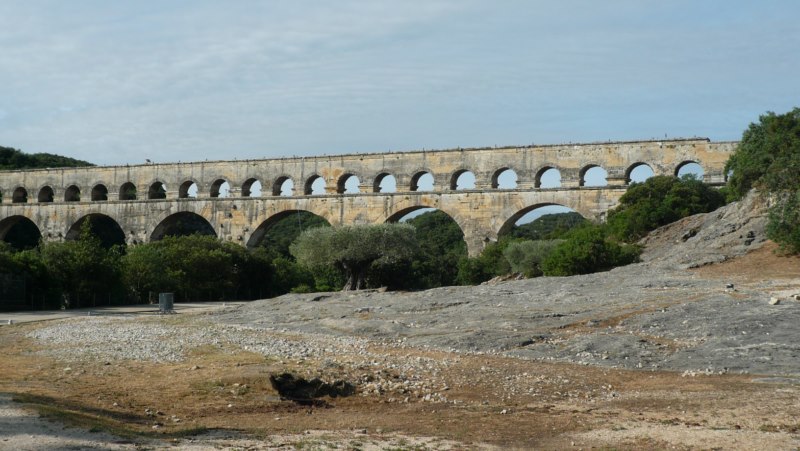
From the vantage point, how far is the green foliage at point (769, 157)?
24234 mm

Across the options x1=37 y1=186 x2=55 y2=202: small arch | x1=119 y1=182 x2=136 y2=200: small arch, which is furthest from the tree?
x1=37 y1=186 x2=55 y2=202: small arch

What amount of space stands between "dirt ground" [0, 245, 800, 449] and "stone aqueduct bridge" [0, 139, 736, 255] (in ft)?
75.3

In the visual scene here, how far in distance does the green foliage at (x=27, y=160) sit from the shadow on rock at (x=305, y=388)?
57420 millimetres

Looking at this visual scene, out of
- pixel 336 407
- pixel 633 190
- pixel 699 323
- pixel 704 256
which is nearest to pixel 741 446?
pixel 336 407

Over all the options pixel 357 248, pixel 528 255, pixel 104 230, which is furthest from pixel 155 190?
pixel 528 255

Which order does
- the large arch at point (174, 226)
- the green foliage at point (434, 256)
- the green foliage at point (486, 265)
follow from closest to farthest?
the green foliage at point (486, 265), the green foliage at point (434, 256), the large arch at point (174, 226)

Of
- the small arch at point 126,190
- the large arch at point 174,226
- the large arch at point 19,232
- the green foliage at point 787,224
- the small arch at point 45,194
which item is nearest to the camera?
the green foliage at point 787,224

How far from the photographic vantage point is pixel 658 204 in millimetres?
33438

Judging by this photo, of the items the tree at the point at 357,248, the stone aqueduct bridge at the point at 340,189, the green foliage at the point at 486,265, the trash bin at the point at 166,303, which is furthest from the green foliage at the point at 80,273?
the green foliage at the point at 486,265

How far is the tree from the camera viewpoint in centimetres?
3500

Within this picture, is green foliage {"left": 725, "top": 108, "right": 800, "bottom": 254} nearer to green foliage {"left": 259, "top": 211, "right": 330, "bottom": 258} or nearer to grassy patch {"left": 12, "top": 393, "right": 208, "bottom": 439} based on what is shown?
grassy patch {"left": 12, "top": 393, "right": 208, "bottom": 439}

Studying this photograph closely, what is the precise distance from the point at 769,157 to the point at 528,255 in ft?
34.9

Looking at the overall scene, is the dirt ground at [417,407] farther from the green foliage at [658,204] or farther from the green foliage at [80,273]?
the green foliage at [658,204]

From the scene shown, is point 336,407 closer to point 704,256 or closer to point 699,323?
point 699,323
